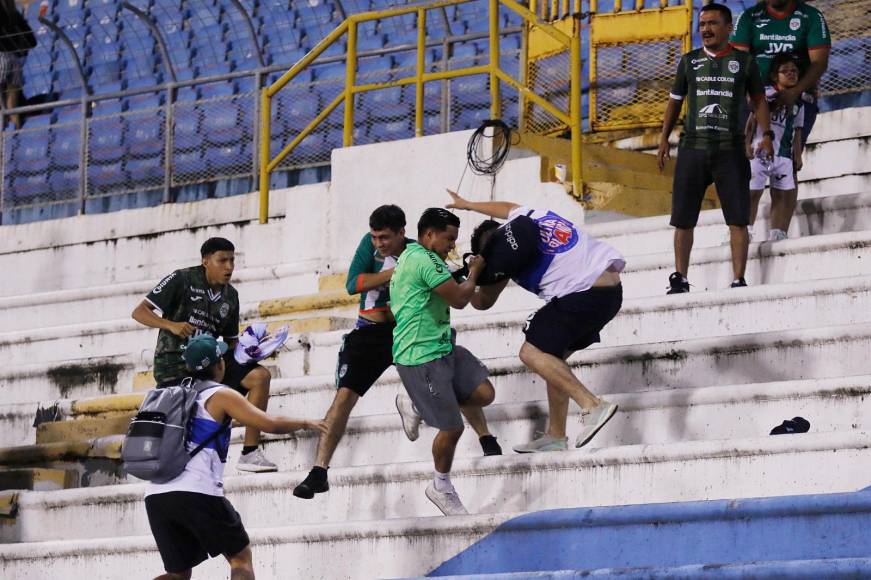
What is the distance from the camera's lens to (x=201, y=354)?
757cm

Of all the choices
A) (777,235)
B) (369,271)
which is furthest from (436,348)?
(777,235)

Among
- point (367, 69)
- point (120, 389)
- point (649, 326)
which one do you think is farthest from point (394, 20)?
point (649, 326)

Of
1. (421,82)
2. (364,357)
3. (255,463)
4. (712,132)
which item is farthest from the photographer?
(421,82)

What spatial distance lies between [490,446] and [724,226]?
9.49 feet

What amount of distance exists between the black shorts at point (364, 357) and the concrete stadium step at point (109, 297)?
2.97m

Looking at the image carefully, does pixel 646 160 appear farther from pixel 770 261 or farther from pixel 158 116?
pixel 158 116

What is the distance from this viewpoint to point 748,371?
28.7 feet

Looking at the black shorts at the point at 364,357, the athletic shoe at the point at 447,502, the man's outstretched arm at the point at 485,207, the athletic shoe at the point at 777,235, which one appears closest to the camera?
the athletic shoe at the point at 447,502

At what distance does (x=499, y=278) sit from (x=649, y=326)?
151 centimetres

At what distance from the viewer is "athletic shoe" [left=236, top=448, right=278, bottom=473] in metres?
9.32

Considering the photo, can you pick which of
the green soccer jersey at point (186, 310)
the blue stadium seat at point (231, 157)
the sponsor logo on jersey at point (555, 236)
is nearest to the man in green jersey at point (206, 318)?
the green soccer jersey at point (186, 310)

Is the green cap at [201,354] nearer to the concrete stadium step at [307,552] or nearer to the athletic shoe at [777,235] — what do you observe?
the concrete stadium step at [307,552]

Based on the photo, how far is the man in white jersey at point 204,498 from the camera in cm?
740

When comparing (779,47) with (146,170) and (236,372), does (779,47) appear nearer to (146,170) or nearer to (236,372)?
(236,372)
